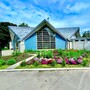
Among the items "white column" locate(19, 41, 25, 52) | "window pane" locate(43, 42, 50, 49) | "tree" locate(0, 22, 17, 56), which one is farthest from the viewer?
"tree" locate(0, 22, 17, 56)

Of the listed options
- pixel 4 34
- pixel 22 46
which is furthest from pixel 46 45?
pixel 4 34

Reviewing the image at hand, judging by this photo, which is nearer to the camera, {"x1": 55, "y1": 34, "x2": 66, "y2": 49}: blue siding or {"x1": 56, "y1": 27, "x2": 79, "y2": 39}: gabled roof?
{"x1": 55, "y1": 34, "x2": 66, "y2": 49}: blue siding

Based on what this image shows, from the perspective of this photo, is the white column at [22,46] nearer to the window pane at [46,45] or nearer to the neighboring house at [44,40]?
the neighboring house at [44,40]

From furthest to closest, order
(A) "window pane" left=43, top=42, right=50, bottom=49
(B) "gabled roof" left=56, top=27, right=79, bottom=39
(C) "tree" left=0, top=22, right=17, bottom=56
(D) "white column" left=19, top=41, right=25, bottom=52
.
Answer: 1. (C) "tree" left=0, top=22, right=17, bottom=56
2. (B) "gabled roof" left=56, top=27, right=79, bottom=39
3. (A) "window pane" left=43, top=42, right=50, bottom=49
4. (D) "white column" left=19, top=41, right=25, bottom=52

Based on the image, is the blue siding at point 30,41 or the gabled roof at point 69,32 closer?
the blue siding at point 30,41

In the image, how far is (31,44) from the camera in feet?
76.2

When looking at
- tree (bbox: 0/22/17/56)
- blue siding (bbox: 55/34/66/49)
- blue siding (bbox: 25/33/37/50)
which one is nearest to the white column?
blue siding (bbox: 25/33/37/50)

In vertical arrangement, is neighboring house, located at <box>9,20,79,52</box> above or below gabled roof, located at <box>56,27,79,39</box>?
below

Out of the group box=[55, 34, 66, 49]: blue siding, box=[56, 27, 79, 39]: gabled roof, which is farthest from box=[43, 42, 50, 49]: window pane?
box=[56, 27, 79, 39]: gabled roof

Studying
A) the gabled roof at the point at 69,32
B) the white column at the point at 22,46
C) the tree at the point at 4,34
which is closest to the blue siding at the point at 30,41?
the white column at the point at 22,46

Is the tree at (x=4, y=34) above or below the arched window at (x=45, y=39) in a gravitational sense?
above

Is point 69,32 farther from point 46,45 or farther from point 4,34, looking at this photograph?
point 4,34

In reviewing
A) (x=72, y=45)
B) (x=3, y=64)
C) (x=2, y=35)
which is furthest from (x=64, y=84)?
(x=2, y=35)

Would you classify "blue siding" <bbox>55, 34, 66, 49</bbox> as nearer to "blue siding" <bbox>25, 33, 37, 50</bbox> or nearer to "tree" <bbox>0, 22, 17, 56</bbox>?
"blue siding" <bbox>25, 33, 37, 50</bbox>
